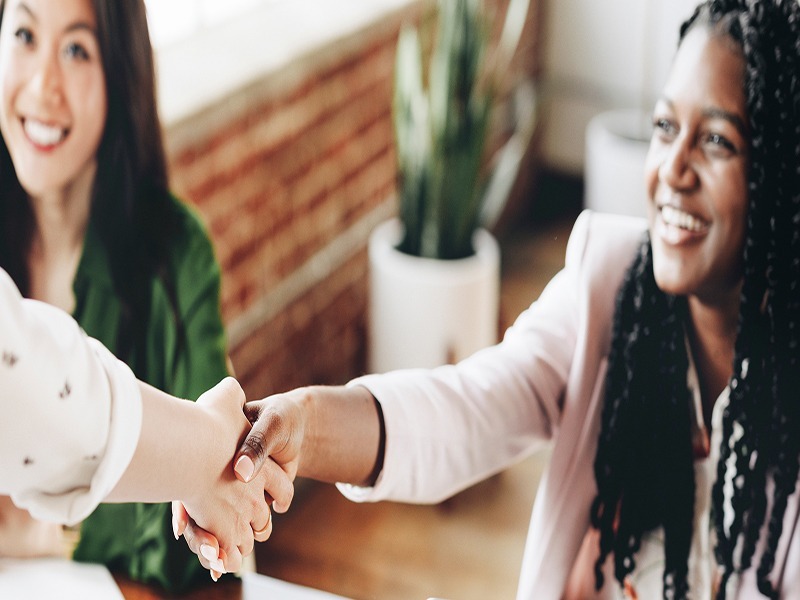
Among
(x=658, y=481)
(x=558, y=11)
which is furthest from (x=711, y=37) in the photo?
(x=558, y=11)

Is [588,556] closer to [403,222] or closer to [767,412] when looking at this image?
[767,412]

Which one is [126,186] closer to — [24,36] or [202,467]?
[24,36]

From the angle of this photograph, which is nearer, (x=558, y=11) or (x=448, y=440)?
(x=448, y=440)

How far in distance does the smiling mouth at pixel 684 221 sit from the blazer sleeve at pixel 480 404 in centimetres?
22

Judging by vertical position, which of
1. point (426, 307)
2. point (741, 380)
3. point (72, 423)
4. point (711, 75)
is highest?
point (711, 75)

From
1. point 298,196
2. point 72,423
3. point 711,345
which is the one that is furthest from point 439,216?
point 72,423

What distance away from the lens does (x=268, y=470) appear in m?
1.27

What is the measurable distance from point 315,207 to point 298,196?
4.3 inches

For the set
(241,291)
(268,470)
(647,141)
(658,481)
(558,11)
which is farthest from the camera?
(558,11)

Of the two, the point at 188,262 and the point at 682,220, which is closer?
the point at 682,220

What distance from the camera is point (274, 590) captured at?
1324 millimetres

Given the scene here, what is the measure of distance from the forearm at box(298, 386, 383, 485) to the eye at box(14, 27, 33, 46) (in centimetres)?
53

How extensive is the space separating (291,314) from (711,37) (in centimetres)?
184

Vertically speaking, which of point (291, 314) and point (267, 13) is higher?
point (267, 13)
